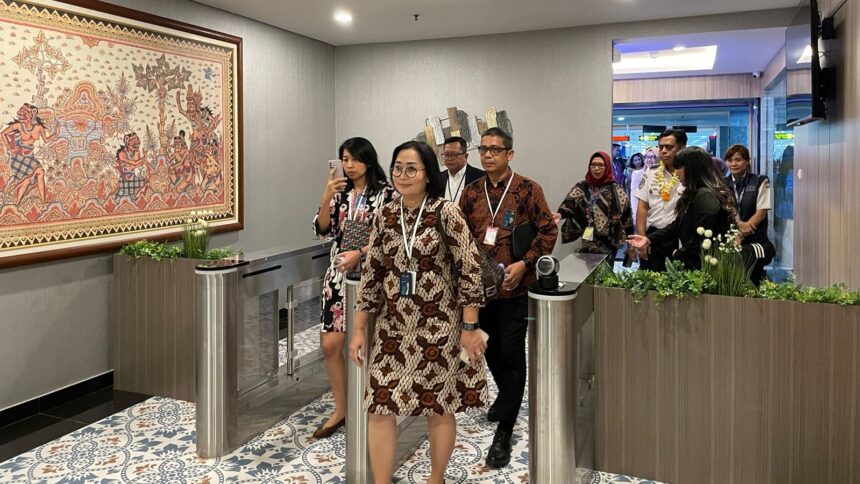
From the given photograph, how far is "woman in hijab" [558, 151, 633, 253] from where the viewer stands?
4441mm

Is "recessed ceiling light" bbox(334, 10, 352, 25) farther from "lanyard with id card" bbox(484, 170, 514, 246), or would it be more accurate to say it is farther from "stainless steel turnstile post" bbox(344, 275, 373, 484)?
"stainless steel turnstile post" bbox(344, 275, 373, 484)

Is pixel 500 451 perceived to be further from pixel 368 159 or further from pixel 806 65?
pixel 806 65

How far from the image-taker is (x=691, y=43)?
6.25 metres

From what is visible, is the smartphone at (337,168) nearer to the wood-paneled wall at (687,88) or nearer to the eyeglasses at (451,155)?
the eyeglasses at (451,155)

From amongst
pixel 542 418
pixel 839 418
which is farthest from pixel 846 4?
pixel 542 418

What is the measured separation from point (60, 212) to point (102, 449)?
142 centimetres

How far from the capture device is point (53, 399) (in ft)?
12.6

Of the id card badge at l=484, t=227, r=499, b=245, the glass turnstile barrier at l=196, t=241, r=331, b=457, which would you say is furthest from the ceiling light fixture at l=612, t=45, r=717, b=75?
the id card badge at l=484, t=227, r=499, b=245

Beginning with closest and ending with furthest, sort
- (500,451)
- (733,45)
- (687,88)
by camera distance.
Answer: (500,451) < (733,45) < (687,88)

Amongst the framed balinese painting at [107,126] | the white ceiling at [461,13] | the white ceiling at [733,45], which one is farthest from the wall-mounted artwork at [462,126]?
the framed balinese painting at [107,126]

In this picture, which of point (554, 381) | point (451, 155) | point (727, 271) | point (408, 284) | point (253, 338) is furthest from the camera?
point (451, 155)

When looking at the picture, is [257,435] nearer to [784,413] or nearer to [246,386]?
[246,386]

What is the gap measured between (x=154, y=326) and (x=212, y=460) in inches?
48.0

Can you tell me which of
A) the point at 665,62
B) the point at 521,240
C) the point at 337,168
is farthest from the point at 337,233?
the point at 665,62
